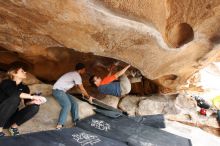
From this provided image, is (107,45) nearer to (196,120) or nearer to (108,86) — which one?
(108,86)

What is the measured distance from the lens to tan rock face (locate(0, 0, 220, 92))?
4.29 meters

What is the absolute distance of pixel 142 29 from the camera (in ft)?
15.8

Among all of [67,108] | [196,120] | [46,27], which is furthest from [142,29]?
[196,120]

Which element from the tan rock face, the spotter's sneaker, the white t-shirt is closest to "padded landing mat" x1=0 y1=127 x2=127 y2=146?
the spotter's sneaker

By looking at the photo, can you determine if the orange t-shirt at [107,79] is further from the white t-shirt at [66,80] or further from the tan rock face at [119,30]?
the white t-shirt at [66,80]

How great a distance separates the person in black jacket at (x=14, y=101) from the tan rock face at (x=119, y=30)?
81 centimetres

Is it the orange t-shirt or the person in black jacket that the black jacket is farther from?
the orange t-shirt

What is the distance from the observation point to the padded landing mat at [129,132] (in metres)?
5.21

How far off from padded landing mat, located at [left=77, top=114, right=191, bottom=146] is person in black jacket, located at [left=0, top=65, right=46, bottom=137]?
44.9 inches

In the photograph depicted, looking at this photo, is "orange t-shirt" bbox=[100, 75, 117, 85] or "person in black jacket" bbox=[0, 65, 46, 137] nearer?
"person in black jacket" bbox=[0, 65, 46, 137]

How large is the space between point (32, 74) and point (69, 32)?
7.78ft

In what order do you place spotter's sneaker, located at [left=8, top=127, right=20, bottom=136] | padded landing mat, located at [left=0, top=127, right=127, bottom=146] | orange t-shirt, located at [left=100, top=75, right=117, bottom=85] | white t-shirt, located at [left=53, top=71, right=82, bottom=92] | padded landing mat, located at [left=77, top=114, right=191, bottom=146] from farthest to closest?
1. orange t-shirt, located at [left=100, top=75, right=117, bottom=85]
2. white t-shirt, located at [left=53, top=71, right=82, bottom=92]
3. padded landing mat, located at [left=77, top=114, right=191, bottom=146]
4. spotter's sneaker, located at [left=8, top=127, right=20, bottom=136]
5. padded landing mat, located at [left=0, top=127, right=127, bottom=146]

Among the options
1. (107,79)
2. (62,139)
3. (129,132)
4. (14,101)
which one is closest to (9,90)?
(14,101)

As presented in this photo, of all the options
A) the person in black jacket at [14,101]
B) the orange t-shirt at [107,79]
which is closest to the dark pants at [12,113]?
the person in black jacket at [14,101]
